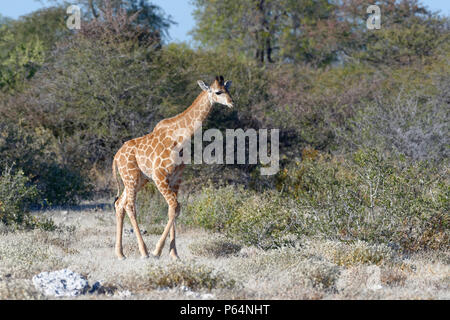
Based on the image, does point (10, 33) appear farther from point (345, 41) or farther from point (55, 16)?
point (345, 41)

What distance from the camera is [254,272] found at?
709 centimetres

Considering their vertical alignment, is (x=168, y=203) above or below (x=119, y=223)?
above

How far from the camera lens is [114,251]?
28.5 feet

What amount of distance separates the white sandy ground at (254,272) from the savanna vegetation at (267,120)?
0.07 m

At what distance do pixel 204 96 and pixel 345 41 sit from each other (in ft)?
79.5

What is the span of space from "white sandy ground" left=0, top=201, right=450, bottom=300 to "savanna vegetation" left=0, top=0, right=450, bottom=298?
0.07m

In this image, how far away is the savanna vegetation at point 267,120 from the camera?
28.0 feet

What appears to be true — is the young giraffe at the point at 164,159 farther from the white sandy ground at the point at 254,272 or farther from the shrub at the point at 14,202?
the shrub at the point at 14,202

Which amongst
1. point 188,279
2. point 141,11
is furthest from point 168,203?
point 141,11

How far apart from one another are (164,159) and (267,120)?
31.2 ft

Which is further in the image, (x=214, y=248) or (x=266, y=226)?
(x=266, y=226)

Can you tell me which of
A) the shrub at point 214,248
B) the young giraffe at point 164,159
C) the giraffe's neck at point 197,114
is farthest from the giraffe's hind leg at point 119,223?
the giraffe's neck at point 197,114

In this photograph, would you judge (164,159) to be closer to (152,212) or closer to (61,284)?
(61,284)
